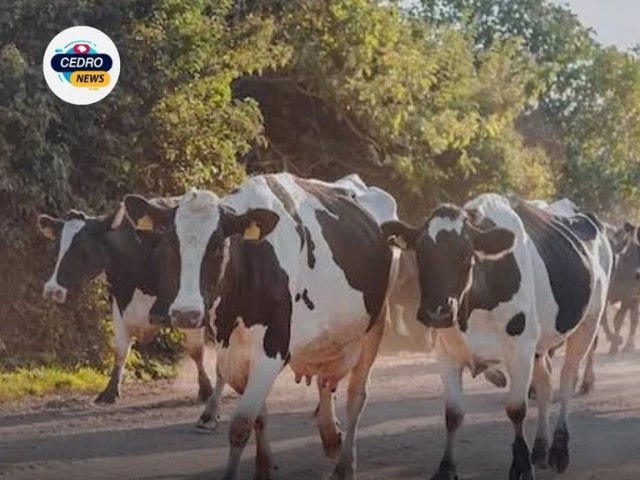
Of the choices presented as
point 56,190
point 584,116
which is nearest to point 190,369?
point 56,190

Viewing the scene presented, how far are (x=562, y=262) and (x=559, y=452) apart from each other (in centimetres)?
149

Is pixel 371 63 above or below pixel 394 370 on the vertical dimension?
above

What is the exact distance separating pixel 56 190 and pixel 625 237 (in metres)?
8.81

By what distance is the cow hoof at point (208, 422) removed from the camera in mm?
11891

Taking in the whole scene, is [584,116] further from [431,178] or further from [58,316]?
[58,316]

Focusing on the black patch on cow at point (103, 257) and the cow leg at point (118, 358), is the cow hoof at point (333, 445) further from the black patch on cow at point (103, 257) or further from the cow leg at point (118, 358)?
the cow leg at point (118, 358)

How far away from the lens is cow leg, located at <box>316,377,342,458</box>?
9.71 metres

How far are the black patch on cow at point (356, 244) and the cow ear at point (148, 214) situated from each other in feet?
4.17

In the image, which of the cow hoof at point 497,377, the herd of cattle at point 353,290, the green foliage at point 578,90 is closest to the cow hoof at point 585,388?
the herd of cattle at point 353,290

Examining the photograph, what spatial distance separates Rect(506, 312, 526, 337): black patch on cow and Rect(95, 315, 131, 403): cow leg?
18.5 feet

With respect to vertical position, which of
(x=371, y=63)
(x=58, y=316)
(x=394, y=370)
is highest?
(x=371, y=63)

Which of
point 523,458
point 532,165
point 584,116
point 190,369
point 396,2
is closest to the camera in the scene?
point 523,458

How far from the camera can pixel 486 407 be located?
1439cm

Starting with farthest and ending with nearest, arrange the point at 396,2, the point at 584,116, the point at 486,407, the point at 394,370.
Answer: the point at 584,116 → the point at 396,2 → the point at 394,370 → the point at 486,407
